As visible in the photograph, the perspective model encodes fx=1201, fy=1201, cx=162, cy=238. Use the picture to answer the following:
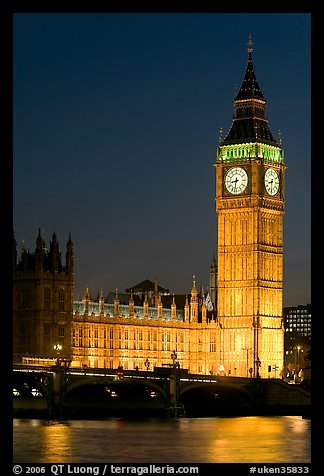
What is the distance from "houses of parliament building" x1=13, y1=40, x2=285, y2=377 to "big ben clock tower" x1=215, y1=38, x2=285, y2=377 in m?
0.07

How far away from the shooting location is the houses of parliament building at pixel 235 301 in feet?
287

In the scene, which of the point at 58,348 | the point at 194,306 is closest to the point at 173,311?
the point at 194,306

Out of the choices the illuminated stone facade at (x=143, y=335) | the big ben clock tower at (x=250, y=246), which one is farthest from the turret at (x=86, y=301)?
the big ben clock tower at (x=250, y=246)

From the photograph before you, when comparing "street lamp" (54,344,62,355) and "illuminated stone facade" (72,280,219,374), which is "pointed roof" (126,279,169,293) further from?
"street lamp" (54,344,62,355)

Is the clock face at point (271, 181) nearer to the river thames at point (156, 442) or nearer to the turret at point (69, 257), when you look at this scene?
the turret at point (69, 257)

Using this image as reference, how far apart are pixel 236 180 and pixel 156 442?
158 ft

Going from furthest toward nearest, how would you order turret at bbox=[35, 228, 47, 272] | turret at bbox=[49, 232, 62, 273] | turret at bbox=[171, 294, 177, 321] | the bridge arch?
turret at bbox=[171, 294, 177, 321], turret at bbox=[49, 232, 62, 273], turret at bbox=[35, 228, 47, 272], the bridge arch

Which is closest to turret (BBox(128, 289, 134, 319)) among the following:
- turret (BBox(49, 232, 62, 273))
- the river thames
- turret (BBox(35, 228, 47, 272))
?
turret (BBox(49, 232, 62, 273))

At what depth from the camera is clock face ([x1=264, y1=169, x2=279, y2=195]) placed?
8900cm

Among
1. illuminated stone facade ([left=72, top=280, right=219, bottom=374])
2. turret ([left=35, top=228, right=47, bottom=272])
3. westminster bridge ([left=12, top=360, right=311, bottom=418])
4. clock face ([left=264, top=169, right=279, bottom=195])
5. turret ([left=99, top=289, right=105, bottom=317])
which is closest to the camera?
westminster bridge ([left=12, top=360, right=311, bottom=418])

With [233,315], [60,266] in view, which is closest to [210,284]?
[233,315]

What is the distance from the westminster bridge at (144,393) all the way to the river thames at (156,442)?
3711 mm

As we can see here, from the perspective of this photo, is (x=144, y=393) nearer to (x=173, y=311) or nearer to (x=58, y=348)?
(x=58, y=348)
